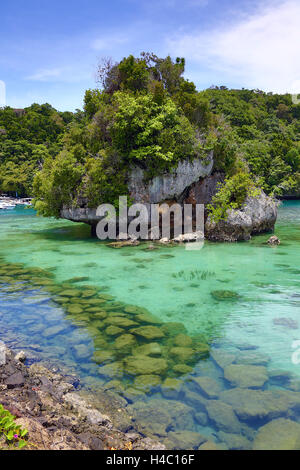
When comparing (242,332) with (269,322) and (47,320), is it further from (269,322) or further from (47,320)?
(47,320)

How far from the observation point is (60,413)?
18.7 ft

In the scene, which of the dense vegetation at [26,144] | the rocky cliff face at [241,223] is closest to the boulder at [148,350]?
the rocky cliff face at [241,223]

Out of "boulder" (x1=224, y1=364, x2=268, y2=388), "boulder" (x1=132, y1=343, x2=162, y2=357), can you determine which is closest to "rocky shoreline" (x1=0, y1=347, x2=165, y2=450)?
"boulder" (x1=132, y1=343, x2=162, y2=357)

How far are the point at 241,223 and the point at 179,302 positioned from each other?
452 inches

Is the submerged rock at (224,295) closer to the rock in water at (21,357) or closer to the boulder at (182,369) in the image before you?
the boulder at (182,369)

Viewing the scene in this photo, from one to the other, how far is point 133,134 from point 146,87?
409cm

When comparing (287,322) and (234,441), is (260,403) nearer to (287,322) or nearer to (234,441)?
(234,441)

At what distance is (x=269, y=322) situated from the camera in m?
9.84

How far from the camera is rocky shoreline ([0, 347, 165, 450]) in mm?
4641

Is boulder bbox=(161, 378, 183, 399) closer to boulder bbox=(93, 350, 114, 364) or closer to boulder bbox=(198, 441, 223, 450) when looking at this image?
boulder bbox=(198, 441, 223, 450)

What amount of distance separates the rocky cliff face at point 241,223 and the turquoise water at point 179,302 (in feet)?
3.70

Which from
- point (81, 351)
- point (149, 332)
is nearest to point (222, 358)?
point (149, 332)
